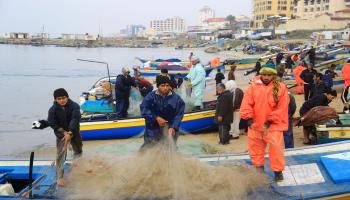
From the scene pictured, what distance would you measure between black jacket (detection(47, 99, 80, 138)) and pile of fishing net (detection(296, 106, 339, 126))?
5.20m

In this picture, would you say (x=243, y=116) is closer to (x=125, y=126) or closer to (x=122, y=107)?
(x=125, y=126)

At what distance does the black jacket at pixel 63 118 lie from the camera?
19.0 ft

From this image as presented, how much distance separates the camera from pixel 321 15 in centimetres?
8550

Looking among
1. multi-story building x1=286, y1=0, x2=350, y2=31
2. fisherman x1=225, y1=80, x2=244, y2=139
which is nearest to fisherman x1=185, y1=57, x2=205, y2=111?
fisherman x1=225, y1=80, x2=244, y2=139

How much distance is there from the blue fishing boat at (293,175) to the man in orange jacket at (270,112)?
1.20ft

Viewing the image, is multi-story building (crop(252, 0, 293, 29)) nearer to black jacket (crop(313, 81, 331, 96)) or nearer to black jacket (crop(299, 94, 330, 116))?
black jacket (crop(313, 81, 331, 96))

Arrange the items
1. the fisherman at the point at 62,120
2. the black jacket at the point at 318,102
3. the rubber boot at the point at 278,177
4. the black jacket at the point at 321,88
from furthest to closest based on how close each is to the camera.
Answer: the black jacket at the point at 321,88 → the black jacket at the point at 318,102 → the fisherman at the point at 62,120 → the rubber boot at the point at 278,177

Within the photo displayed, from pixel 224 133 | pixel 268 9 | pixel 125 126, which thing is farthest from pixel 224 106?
pixel 268 9

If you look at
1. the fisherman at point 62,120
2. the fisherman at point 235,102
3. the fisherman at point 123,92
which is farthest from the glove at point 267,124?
the fisherman at point 123,92

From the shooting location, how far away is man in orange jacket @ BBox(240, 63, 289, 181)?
203 inches

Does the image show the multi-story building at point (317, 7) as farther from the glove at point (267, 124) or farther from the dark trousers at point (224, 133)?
the glove at point (267, 124)

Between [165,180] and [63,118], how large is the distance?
77.4 inches

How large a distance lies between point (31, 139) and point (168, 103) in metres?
9.42

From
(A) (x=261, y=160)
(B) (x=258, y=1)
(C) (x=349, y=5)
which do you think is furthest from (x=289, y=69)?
(B) (x=258, y=1)
